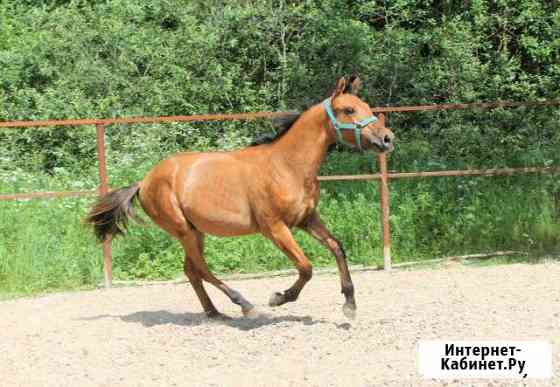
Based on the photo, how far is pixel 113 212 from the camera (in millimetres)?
7633

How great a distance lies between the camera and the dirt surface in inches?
216

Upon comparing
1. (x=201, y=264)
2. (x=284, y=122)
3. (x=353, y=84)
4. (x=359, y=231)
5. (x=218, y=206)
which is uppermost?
(x=353, y=84)

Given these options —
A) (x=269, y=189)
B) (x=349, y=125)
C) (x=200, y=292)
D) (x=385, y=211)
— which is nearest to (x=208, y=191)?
(x=269, y=189)

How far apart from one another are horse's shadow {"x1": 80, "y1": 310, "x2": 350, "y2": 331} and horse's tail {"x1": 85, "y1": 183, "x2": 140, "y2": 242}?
Result: 73 cm

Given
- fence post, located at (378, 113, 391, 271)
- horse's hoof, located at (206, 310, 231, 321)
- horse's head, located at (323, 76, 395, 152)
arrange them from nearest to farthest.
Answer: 1. horse's head, located at (323, 76, 395, 152)
2. horse's hoof, located at (206, 310, 231, 321)
3. fence post, located at (378, 113, 391, 271)

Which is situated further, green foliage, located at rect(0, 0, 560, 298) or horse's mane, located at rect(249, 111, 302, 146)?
green foliage, located at rect(0, 0, 560, 298)

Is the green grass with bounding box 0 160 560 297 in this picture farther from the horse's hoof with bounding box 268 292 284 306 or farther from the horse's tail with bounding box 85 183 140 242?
the horse's hoof with bounding box 268 292 284 306

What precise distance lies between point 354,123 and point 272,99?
7.19m

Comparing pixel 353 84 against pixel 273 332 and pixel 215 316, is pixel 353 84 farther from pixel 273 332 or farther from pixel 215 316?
pixel 215 316

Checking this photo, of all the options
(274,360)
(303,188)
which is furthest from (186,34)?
(274,360)

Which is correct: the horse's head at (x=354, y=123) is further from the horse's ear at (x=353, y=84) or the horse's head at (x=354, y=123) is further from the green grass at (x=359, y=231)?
the green grass at (x=359, y=231)

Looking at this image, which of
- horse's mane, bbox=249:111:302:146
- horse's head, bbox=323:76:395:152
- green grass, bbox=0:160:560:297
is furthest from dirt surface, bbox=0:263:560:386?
horse's mane, bbox=249:111:302:146

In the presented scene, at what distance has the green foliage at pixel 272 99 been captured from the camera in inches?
390

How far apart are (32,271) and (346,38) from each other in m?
6.23
